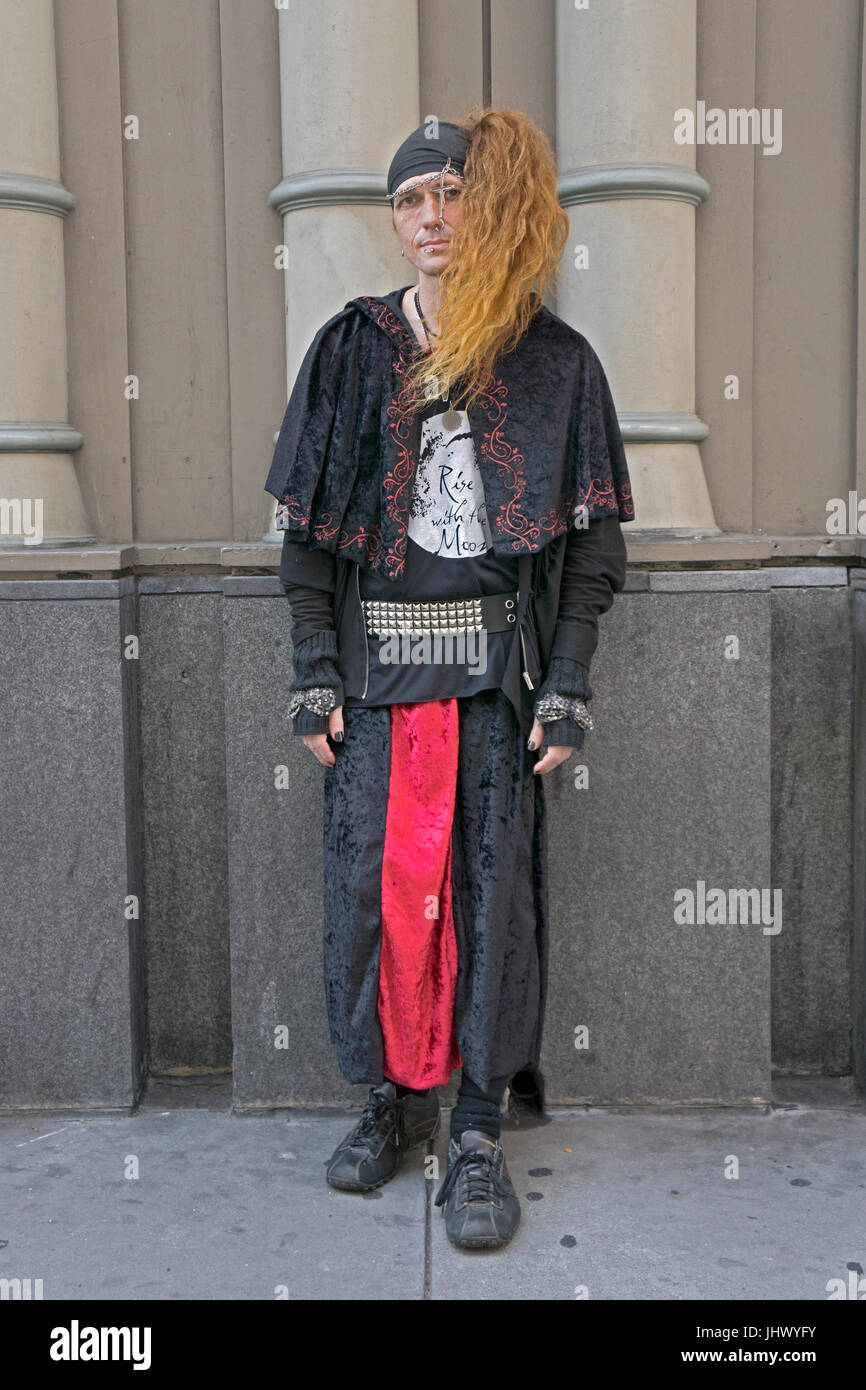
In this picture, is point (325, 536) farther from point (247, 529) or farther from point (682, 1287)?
point (682, 1287)

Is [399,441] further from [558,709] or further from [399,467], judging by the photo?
[558,709]

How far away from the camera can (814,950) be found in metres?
4.14

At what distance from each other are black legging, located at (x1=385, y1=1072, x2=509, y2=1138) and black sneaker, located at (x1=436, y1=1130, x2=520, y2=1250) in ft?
0.06

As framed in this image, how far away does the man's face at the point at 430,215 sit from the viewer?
10.1ft

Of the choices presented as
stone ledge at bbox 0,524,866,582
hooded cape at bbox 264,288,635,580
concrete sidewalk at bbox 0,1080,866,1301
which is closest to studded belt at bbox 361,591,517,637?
hooded cape at bbox 264,288,635,580

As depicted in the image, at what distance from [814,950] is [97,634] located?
219 centimetres

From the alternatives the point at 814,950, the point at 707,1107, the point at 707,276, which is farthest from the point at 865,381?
the point at 707,1107

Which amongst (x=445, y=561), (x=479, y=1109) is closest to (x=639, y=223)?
(x=445, y=561)

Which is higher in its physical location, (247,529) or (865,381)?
(865,381)

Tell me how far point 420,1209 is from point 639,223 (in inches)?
103

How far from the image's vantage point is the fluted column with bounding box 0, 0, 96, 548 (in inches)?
156

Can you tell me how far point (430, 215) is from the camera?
122 inches

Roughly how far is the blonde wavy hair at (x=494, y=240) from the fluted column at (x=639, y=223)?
2.85ft

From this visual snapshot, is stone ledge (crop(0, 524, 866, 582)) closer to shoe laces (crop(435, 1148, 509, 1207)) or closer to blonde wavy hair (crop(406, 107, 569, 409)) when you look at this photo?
blonde wavy hair (crop(406, 107, 569, 409))
